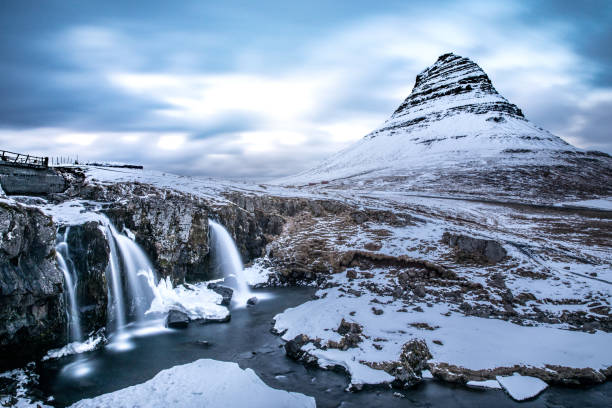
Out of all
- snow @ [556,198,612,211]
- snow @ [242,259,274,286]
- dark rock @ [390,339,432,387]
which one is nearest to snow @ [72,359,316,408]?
dark rock @ [390,339,432,387]

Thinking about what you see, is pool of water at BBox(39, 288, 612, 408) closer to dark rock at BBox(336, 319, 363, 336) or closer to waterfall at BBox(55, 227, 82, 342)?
waterfall at BBox(55, 227, 82, 342)

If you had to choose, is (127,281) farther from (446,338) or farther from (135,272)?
(446,338)

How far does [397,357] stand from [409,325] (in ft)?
11.4

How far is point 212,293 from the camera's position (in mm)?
25312

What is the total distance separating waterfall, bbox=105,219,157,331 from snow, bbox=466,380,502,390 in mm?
17612

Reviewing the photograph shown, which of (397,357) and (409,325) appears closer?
(397,357)

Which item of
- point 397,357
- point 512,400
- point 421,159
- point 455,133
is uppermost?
point 455,133

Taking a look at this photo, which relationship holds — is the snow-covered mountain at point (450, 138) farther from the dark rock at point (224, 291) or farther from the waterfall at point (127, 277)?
the waterfall at point (127, 277)

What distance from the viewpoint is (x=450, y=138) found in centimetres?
12725

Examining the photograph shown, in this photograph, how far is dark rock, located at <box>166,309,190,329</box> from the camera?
67.9 ft

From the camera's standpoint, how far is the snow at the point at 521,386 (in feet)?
45.0

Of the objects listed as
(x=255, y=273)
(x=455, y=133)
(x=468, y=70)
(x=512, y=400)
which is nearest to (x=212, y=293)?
(x=255, y=273)

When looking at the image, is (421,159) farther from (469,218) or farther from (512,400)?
(512,400)

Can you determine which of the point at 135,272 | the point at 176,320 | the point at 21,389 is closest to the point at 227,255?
the point at 135,272
